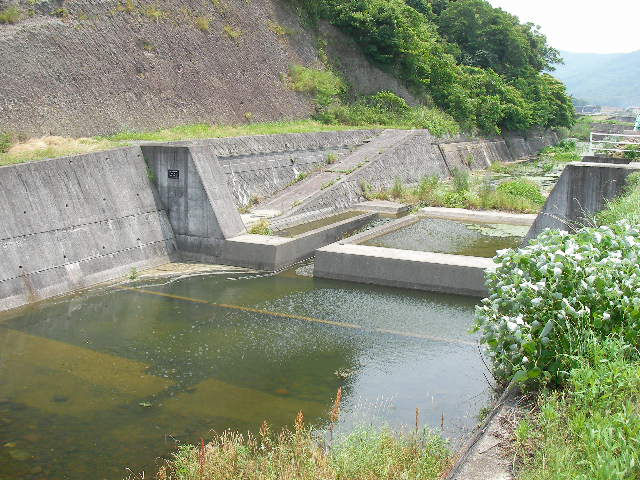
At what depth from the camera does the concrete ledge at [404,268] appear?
12539 mm

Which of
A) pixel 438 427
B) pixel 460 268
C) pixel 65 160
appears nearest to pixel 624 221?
pixel 438 427

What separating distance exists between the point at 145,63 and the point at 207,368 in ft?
50.4

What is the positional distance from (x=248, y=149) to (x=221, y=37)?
9302mm

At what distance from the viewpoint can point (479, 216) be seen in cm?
1859

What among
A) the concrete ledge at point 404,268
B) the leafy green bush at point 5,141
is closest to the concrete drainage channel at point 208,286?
the concrete ledge at point 404,268

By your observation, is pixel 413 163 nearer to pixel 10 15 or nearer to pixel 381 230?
pixel 381 230

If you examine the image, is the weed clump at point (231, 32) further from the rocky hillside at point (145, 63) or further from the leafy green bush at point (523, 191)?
the leafy green bush at point (523, 191)

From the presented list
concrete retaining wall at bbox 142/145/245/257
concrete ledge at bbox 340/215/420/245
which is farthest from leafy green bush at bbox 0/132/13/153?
concrete ledge at bbox 340/215/420/245

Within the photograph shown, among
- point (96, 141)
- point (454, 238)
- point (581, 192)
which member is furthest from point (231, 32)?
point (581, 192)

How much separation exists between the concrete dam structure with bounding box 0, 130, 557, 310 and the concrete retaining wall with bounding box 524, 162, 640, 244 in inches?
204

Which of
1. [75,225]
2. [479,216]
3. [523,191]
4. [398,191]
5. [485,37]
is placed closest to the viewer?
[75,225]

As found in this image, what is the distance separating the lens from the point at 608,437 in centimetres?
439

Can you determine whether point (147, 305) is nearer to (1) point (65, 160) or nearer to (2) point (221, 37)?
(1) point (65, 160)

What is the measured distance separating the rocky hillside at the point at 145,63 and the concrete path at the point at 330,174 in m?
4.34
